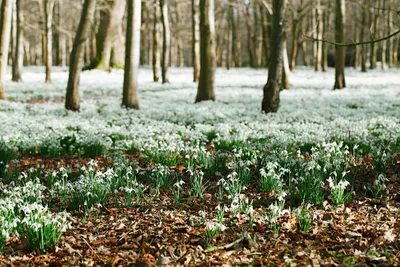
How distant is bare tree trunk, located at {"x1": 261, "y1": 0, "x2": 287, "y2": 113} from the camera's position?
1338 cm

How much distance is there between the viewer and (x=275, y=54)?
13.6 meters

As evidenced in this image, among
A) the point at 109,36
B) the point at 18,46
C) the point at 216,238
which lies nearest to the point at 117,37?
the point at 109,36

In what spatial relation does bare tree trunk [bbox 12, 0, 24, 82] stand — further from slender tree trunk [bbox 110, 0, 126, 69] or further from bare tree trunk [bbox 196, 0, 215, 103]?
bare tree trunk [bbox 196, 0, 215, 103]

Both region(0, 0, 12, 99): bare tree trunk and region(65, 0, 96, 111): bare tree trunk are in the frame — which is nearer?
region(65, 0, 96, 111): bare tree trunk

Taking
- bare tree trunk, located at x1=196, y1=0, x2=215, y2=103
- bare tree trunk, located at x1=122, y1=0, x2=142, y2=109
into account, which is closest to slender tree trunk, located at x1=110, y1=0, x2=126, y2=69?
bare tree trunk, located at x1=196, y1=0, x2=215, y2=103

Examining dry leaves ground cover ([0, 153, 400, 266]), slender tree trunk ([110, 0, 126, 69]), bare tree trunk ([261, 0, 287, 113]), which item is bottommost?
dry leaves ground cover ([0, 153, 400, 266])

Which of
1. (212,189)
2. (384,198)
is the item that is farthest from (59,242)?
(384,198)

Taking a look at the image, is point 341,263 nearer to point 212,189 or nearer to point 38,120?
point 212,189

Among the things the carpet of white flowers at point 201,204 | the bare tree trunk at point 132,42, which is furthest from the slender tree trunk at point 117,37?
the carpet of white flowers at point 201,204

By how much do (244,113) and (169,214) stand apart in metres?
9.30

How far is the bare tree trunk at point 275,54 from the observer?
527 inches

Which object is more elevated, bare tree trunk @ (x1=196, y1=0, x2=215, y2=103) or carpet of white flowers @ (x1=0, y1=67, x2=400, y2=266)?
bare tree trunk @ (x1=196, y1=0, x2=215, y2=103)

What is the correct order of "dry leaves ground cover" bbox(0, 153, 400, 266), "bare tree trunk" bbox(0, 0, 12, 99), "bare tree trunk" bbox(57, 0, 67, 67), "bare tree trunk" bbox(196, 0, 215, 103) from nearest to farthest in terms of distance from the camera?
"dry leaves ground cover" bbox(0, 153, 400, 266), "bare tree trunk" bbox(0, 0, 12, 99), "bare tree trunk" bbox(196, 0, 215, 103), "bare tree trunk" bbox(57, 0, 67, 67)

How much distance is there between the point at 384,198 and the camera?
18.7 feet
